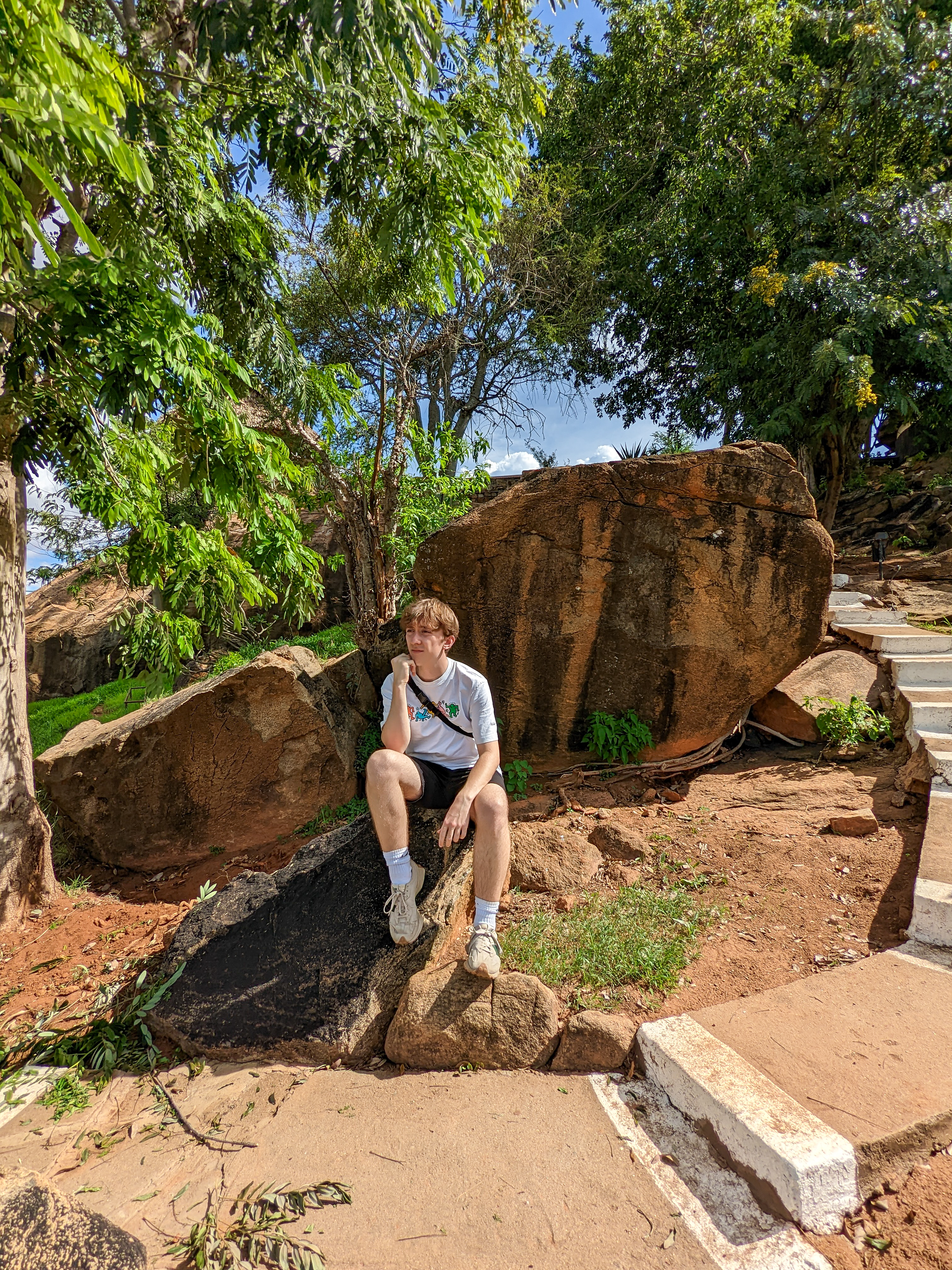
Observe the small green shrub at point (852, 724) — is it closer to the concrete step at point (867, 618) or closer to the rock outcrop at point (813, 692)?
the rock outcrop at point (813, 692)

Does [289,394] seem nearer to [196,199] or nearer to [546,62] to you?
[196,199]

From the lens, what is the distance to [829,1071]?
1.98 metres

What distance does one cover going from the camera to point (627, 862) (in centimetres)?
379

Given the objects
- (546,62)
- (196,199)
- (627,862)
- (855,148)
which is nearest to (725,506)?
(627,862)

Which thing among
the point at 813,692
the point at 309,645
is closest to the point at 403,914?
the point at 813,692

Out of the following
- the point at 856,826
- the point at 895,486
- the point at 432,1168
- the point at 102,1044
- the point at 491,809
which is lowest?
the point at 102,1044

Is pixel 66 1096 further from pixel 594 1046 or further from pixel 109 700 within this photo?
pixel 109 700

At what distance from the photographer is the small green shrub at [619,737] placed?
4996mm

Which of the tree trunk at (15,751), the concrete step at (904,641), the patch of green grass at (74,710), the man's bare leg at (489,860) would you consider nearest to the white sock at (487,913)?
the man's bare leg at (489,860)

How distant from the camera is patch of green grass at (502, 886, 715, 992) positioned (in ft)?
8.87

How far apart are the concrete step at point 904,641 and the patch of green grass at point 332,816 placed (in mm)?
4716

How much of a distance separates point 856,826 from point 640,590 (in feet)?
7.11

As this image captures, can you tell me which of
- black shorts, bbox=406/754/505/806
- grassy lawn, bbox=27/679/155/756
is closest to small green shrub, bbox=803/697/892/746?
black shorts, bbox=406/754/505/806

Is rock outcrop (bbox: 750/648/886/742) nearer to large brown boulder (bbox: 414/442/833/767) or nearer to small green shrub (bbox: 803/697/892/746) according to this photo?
small green shrub (bbox: 803/697/892/746)
